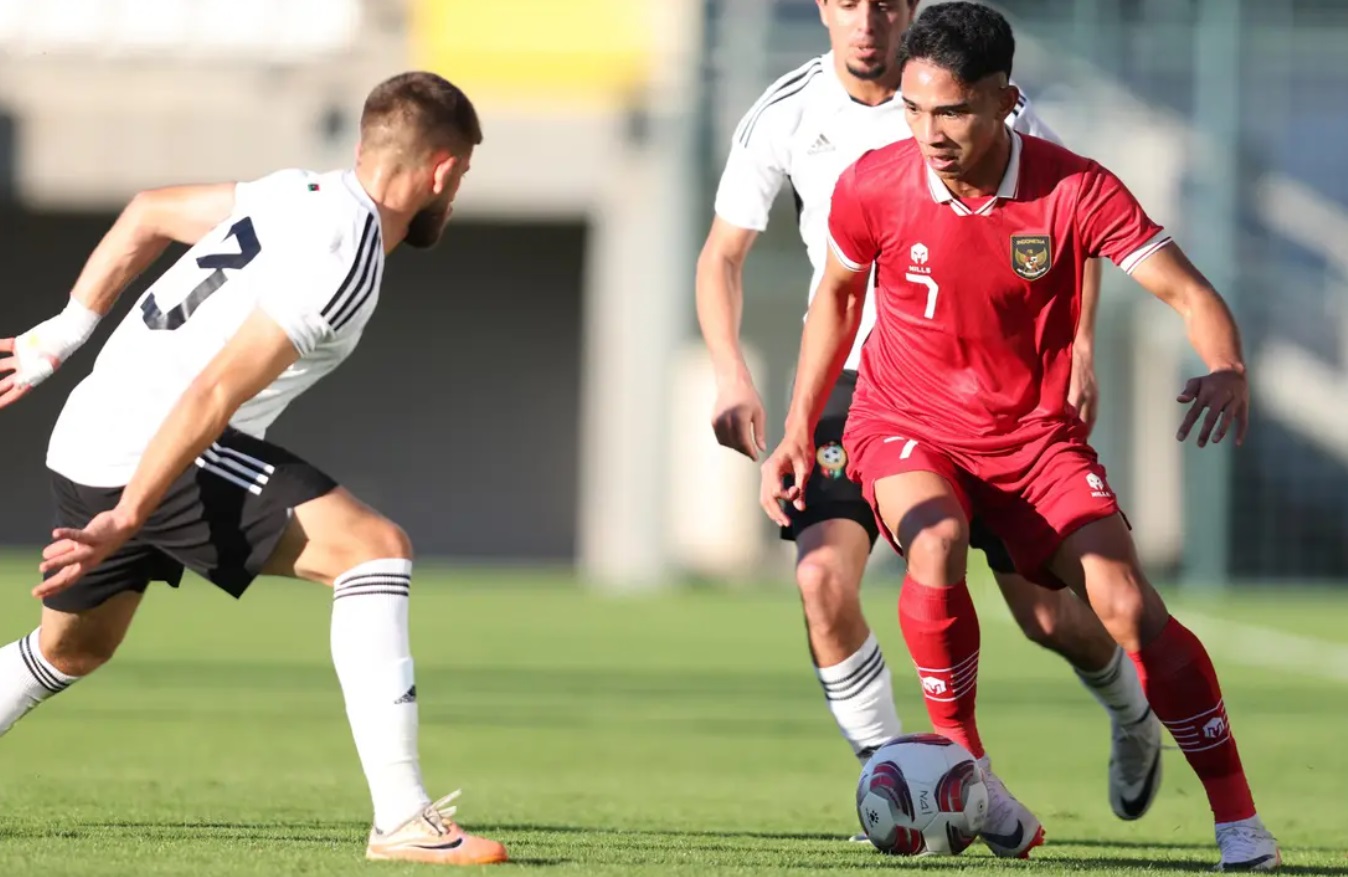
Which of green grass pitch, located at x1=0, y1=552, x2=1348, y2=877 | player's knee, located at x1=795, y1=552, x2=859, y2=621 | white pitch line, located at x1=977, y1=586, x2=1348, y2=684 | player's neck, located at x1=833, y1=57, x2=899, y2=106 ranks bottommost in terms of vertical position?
white pitch line, located at x1=977, y1=586, x2=1348, y2=684

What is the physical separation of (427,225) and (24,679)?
4.93ft

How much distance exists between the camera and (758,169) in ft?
22.1

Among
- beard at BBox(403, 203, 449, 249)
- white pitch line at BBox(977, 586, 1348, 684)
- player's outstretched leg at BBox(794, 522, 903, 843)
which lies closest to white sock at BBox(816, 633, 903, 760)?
player's outstretched leg at BBox(794, 522, 903, 843)

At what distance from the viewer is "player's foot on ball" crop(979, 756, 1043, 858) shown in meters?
5.62

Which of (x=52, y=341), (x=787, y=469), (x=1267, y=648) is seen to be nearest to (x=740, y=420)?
(x=787, y=469)

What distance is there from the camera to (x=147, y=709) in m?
10.1

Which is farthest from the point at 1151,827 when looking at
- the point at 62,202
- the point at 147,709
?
the point at 62,202

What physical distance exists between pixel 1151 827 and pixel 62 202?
19267 millimetres

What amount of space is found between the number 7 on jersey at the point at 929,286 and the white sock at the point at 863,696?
1.07 metres

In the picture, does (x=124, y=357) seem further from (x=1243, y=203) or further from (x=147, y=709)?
(x=1243, y=203)

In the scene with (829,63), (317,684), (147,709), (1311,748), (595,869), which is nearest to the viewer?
(595,869)

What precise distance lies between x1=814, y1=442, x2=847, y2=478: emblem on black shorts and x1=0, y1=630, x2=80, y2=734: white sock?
6.93ft

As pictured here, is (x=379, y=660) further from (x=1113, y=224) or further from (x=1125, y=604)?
(x=1113, y=224)

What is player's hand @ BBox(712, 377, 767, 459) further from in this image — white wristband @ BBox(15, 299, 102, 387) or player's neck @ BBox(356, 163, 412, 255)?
white wristband @ BBox(15, 299, 102, 387)
